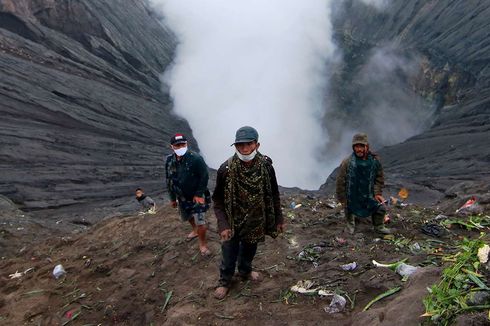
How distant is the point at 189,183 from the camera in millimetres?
5156

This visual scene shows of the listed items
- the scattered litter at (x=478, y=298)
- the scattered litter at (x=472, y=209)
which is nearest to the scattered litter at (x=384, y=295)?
the scattered litter at (x=478, y=298)

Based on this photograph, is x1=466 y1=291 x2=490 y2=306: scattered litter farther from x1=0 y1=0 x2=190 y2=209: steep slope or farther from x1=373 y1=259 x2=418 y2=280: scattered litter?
x1=0 y1=0 x2=190 y2=209: steep slope

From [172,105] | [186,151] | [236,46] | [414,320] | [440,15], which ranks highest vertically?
[236,46]

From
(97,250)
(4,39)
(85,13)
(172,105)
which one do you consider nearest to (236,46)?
(172,105)

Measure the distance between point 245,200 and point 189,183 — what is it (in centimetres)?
144

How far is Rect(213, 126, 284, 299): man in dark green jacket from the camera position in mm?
3785

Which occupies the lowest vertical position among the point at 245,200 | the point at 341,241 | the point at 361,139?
the point at 341,241

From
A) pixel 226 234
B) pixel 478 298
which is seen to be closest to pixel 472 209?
pixel 226 234

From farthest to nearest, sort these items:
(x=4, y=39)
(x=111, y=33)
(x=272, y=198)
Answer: (x=111, y=33) < (x=4, y=39) < (x=272, y=198)

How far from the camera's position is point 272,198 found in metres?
3.94

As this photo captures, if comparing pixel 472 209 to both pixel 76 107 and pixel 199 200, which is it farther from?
pixel 76 107

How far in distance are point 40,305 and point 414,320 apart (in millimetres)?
3831

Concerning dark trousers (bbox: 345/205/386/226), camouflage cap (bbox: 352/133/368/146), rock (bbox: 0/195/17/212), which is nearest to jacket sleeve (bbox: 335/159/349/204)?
dark trousers (bbox: 345/205/386/226)

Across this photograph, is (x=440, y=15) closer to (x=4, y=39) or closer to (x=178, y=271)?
(x=4, y=39)
